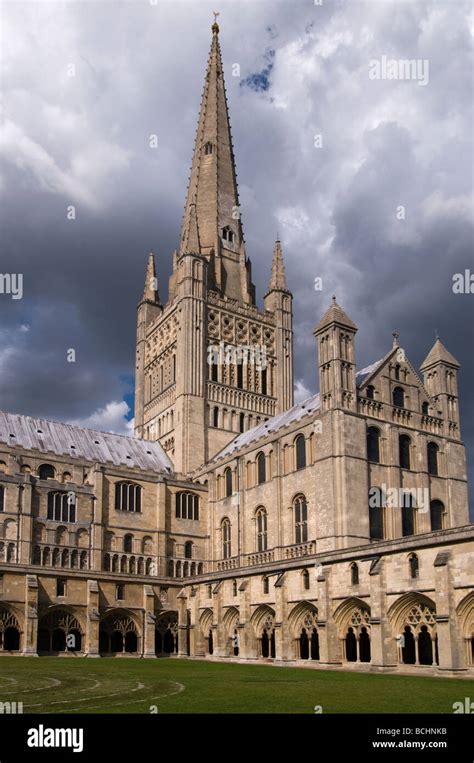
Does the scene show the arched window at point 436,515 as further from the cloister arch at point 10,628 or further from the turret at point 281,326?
the cloister arch at point 10,628

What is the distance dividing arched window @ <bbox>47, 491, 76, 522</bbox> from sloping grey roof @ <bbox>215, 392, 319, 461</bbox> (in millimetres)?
14596

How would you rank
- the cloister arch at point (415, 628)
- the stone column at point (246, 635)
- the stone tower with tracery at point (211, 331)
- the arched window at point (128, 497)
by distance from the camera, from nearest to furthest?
the cloister arch at point (415, 628), the stone column at point (246, 635), the arched window at point (128, 497), the stone tower with tracery at point (211, 331)

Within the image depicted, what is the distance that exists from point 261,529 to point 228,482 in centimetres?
712

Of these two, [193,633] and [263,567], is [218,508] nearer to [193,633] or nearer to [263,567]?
[193,633]

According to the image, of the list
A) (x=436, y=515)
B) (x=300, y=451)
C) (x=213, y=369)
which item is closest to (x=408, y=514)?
(x=436, y=515)

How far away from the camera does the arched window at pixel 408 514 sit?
184 ft

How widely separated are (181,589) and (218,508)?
35.8ft

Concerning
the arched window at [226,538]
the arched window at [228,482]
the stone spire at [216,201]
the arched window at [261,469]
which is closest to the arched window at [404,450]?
the arched window at [261,469]

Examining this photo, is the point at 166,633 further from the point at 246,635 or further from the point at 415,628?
the point at 415,628

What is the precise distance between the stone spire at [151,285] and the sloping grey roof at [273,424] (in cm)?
2333

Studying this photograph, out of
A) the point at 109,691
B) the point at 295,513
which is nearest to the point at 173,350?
the point at 295,513

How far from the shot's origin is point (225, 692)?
23.2 m

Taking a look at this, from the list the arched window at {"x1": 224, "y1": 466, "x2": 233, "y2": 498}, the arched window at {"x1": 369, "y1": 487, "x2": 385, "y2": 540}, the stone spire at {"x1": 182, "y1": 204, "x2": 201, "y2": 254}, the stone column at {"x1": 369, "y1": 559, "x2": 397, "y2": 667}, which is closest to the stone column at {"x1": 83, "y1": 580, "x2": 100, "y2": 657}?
the arched window at {"x1": 224, "y1": 466, "x2": 233, "y2": 498}

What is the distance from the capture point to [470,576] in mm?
32906
